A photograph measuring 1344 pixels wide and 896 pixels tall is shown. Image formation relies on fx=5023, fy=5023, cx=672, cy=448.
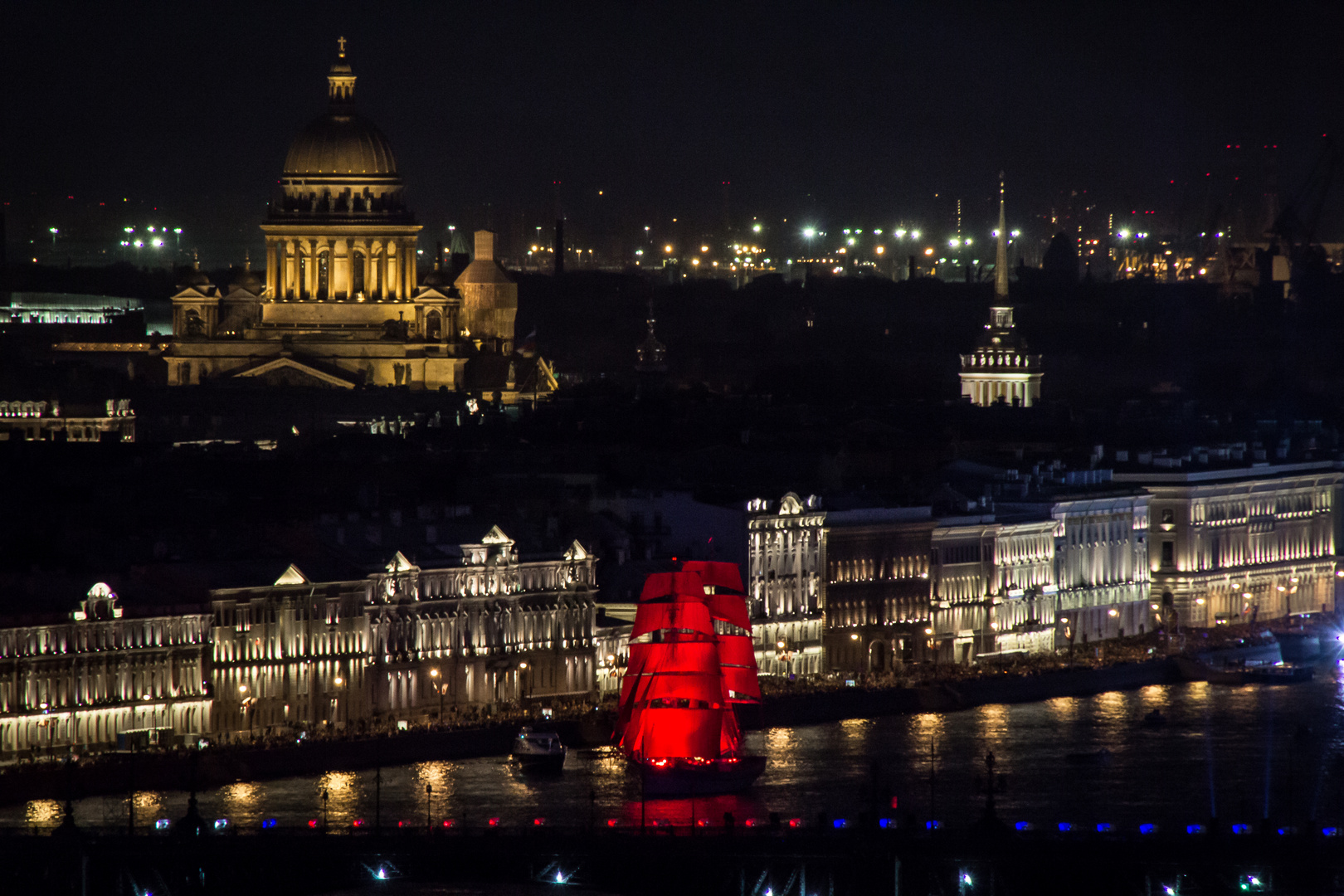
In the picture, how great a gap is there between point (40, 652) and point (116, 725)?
1.41 m

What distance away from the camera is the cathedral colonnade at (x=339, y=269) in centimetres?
9869

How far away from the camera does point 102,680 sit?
61.6 metres

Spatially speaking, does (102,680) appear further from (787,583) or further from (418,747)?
(787,583)

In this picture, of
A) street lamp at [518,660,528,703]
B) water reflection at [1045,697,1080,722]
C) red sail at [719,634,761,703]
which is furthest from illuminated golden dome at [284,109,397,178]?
red sail at [719,634,761,703]

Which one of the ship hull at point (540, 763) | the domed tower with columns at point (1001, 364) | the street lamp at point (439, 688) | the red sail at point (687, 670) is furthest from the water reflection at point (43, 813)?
the domed tower with columns at point (1001, 364)

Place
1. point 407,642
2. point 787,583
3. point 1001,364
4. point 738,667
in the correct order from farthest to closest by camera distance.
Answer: point 1001,364
point 787,583
point 407,642
point 738,667

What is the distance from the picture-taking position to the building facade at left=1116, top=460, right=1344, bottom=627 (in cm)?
8856

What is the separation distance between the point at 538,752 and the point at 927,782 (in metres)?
4.87

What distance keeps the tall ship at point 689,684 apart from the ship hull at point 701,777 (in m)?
0.01

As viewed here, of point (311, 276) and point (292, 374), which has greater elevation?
point (311, 276)

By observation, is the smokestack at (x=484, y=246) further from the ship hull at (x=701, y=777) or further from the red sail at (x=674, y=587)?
the ship hull at (x=701, y=777)

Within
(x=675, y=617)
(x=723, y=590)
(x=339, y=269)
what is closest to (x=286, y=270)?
(x=339, y=269)

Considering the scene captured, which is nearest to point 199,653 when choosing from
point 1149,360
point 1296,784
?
point 1296,784

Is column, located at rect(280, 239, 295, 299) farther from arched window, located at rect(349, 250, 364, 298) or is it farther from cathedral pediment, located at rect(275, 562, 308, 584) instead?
cathedral pediment, located at rect(275, 562, 308, 584)
